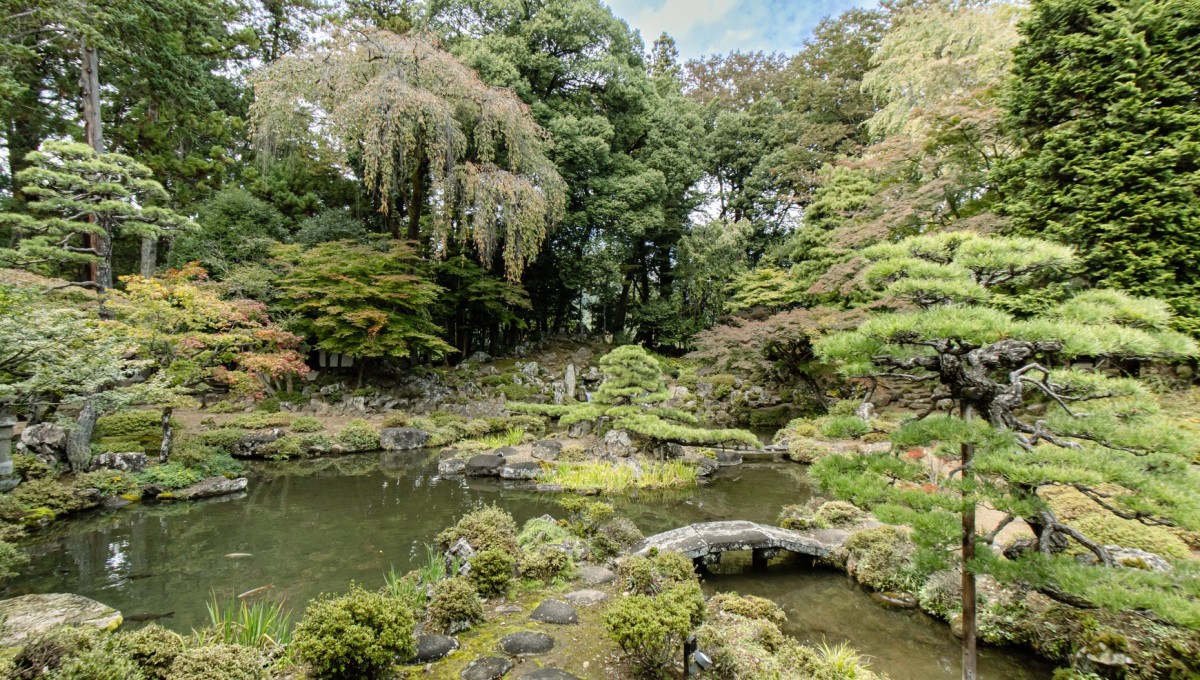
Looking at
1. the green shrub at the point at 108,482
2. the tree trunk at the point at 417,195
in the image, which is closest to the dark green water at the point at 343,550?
the green shrub at the point at 108,482

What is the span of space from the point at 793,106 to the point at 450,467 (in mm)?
A: 18407

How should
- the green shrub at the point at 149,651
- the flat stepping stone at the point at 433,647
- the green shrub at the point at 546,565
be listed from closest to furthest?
the green shrub at the point at 149,651 → the flat stepping stone at the point at 433,647 → the green shrub at the point at 546,565

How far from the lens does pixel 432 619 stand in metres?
3.35

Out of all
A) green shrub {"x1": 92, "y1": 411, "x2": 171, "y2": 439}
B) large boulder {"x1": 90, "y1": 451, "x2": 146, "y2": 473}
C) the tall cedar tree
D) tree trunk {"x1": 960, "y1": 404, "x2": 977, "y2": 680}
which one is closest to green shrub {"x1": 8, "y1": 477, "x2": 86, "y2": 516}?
large boulder {"x1": 90, "y1": 451, "x2": 146, "y2": 473}

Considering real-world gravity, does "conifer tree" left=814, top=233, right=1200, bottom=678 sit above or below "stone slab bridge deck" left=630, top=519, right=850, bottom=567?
above

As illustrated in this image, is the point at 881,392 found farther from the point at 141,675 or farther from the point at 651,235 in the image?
the point at 141,675

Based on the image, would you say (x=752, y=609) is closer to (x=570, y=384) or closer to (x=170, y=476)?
(x=170, y=476)

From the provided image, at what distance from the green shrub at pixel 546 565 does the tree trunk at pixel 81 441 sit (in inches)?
277

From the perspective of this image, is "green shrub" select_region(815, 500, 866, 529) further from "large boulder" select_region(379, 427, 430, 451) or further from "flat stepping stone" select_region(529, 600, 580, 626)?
"large boulder" select_region(379, 427, 430, 451)

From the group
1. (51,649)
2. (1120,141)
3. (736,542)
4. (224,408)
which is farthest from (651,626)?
(224,408)

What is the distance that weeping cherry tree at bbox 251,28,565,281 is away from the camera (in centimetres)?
1090

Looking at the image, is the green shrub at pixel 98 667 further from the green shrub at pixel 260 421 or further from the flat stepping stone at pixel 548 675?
the green shrub at pixel 260 421

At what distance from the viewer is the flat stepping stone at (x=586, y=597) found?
152 inches

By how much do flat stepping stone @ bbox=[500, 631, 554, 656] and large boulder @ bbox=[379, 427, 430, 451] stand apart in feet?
26.0
